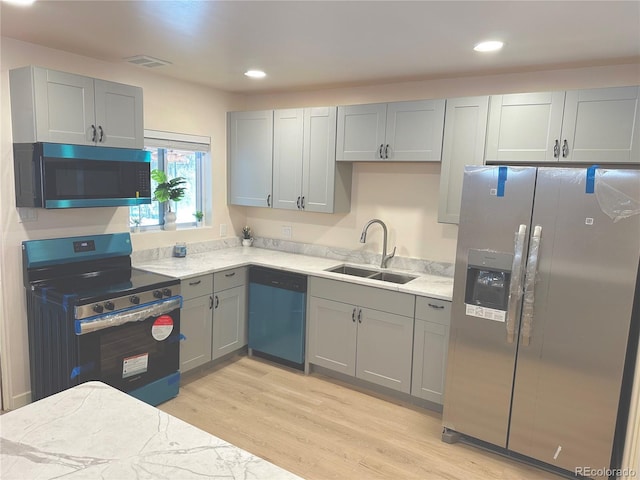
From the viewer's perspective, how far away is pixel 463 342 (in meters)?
2.72

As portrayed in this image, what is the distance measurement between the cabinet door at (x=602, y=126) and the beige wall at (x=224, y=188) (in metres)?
0.34

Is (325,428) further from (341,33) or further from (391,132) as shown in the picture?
(341,33)

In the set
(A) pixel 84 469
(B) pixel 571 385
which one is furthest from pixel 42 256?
(B) pixel 571 385

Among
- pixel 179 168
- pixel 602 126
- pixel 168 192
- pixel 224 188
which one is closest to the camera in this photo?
pixel 602 126

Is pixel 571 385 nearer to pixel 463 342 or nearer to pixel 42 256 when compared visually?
pixel 463 342

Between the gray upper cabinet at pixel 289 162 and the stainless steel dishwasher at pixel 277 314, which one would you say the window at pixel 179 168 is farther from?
the stainless steel dishwasher at pixel 277 314

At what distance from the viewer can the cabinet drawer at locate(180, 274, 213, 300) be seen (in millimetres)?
3332

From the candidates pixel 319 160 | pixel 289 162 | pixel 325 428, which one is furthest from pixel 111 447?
pixel 289 162

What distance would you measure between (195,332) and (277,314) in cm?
70

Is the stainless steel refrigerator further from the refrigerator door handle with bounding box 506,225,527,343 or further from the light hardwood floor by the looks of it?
the light hardwood floor

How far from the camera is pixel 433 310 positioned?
10.0 feet

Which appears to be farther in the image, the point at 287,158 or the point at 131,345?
the point at 287,158

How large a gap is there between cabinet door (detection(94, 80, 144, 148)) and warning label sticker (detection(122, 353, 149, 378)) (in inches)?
57.1

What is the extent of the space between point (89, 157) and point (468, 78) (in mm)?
2741
